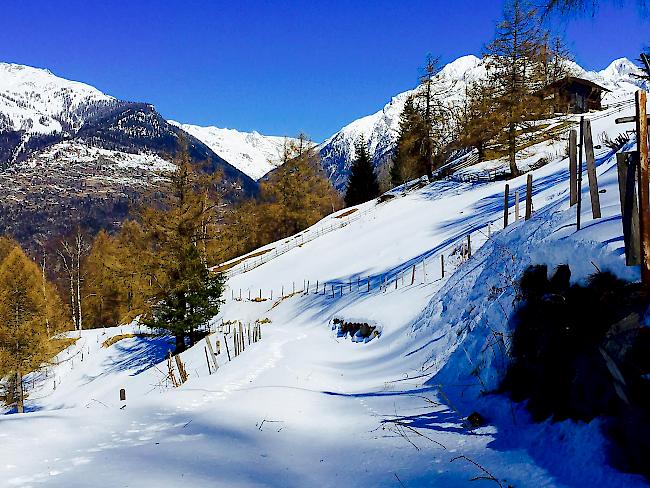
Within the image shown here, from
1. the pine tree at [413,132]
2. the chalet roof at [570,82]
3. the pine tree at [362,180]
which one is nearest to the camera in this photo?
the pine tree at [413,132]

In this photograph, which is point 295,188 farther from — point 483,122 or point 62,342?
point 62,342

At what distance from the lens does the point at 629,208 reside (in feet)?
15.5

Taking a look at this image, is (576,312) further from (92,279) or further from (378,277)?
(92,279)

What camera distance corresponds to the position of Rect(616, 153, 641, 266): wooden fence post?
4570 mm

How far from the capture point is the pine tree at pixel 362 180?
58375mm

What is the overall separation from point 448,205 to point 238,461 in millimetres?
30556

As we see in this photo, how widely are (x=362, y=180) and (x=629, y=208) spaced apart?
54883 millimetres

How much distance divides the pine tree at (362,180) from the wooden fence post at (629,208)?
2103 inches

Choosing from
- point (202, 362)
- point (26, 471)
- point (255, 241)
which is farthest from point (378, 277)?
point (255, 241)

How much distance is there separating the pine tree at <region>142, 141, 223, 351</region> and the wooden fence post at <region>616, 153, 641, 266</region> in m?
20.5

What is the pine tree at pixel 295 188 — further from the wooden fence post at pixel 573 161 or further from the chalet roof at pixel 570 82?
the wooden fence post at pixel 573 161

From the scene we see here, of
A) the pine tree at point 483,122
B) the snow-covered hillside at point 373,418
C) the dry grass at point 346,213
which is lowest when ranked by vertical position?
the snow-covered hillside at point 373,418

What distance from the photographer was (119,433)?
6.23 metres

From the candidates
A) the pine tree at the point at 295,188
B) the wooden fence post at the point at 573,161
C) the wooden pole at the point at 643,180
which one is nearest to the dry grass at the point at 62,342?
the pine tree at the point at 295,188
